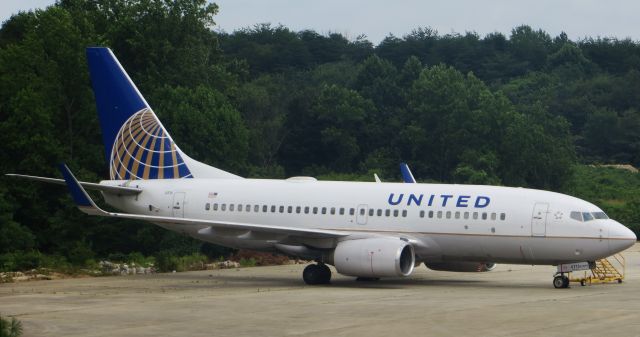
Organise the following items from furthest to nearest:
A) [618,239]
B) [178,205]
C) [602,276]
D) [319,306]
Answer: [178,205]
[602,276]
[618,239]
[319,306]

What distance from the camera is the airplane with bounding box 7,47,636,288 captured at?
3291cm

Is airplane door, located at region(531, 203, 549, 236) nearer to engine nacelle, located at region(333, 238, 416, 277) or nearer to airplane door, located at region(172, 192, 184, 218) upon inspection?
engine nacelle, located at region(333, 238, 416, 277)

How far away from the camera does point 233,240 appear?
118 feet

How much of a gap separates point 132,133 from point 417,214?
10610 millimetres

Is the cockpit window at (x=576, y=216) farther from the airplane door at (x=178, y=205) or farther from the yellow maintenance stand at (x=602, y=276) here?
the airplane door at (x=178, y=205)

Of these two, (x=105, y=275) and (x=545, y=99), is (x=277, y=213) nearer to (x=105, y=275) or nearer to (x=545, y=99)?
(x=105, y=275)

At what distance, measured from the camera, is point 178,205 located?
37.7 m

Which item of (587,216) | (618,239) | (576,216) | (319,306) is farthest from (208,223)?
(618,239)

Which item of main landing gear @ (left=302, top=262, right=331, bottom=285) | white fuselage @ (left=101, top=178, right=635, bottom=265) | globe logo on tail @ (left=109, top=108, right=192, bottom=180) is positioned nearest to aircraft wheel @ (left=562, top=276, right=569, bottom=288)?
white fuselage @ (left=101, top=178, right=635, bottom=265)

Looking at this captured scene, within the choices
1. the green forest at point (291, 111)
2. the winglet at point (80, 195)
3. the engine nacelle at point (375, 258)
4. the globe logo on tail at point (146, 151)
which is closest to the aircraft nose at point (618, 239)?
the engine nacelle at point (375, 258)

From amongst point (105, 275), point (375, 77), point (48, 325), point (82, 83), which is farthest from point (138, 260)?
point (375, 77)

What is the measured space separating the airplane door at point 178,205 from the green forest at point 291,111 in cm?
565

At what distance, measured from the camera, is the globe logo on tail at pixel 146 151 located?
3909 cm

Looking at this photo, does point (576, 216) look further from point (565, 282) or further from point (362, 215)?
point (362, 215)
